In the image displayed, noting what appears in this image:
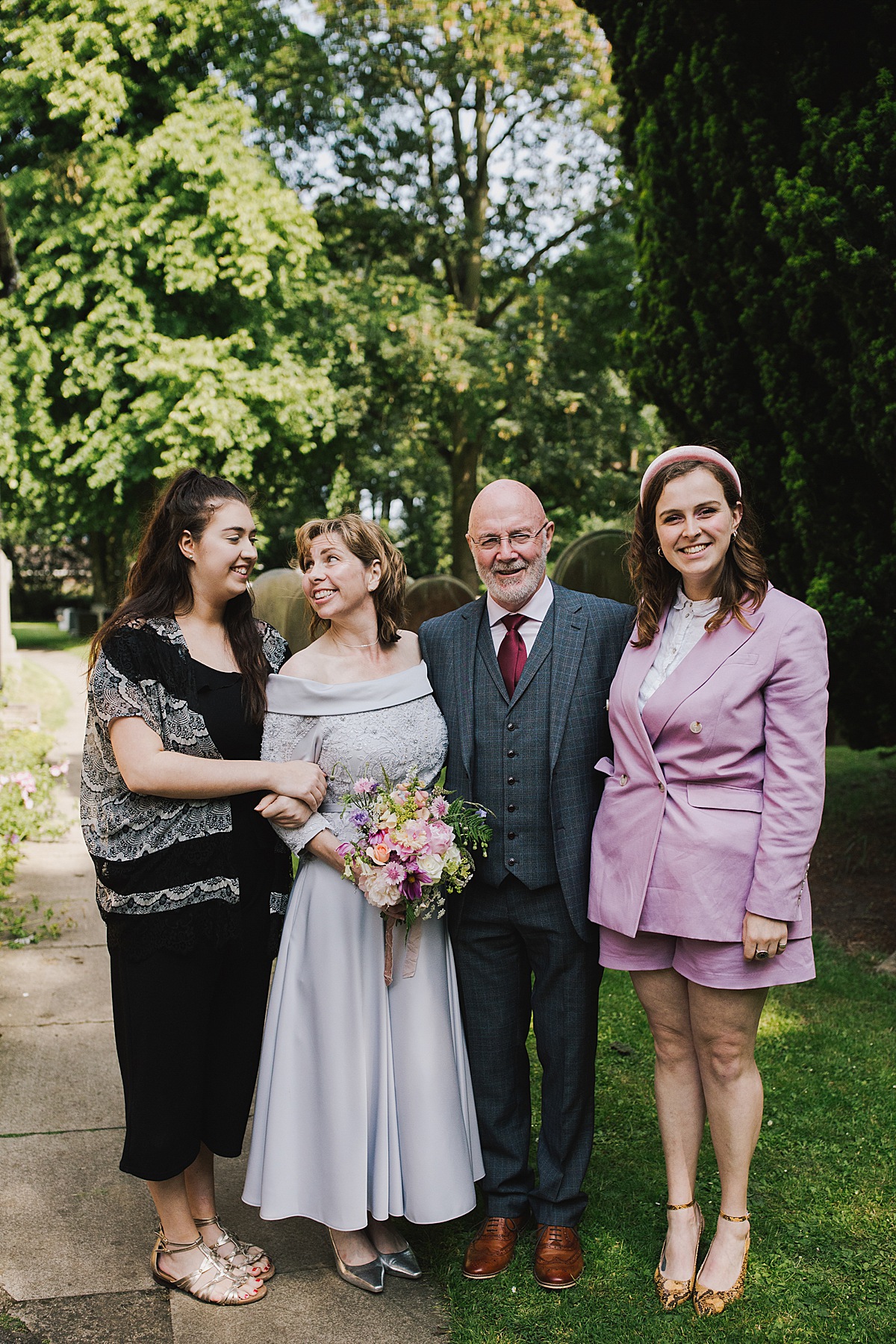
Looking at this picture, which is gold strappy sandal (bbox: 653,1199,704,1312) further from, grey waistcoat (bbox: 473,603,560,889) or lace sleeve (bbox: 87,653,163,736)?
lace sleeve (bbox: 87,653,163,736)

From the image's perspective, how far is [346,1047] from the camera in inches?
119

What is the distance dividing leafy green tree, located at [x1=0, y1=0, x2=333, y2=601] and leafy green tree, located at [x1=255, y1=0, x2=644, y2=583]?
5.94 feet

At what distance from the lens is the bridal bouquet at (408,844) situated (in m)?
2.80

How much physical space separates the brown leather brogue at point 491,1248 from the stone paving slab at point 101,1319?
875 mm

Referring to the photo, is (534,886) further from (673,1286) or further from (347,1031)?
(673,1286)

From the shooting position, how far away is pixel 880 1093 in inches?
165

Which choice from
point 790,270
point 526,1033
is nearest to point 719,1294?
point 526,1033

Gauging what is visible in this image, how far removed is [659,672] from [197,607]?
1375mm

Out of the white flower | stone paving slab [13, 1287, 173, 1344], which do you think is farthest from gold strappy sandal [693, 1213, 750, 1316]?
stone paving slab [13, 1287, 173, 1344]

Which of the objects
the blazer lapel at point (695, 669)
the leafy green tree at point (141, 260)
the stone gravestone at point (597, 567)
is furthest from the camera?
the leafy green tree at point (141, 260)

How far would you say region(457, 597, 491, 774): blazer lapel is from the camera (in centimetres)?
317

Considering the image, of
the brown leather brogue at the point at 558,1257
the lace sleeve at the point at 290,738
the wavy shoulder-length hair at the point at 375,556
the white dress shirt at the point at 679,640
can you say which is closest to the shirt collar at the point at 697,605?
the white dress shirt at the point at 679,640

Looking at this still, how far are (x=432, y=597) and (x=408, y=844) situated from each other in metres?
5.96

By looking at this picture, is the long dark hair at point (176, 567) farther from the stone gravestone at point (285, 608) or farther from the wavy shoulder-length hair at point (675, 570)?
the stone gravestone at point (285, 608)
